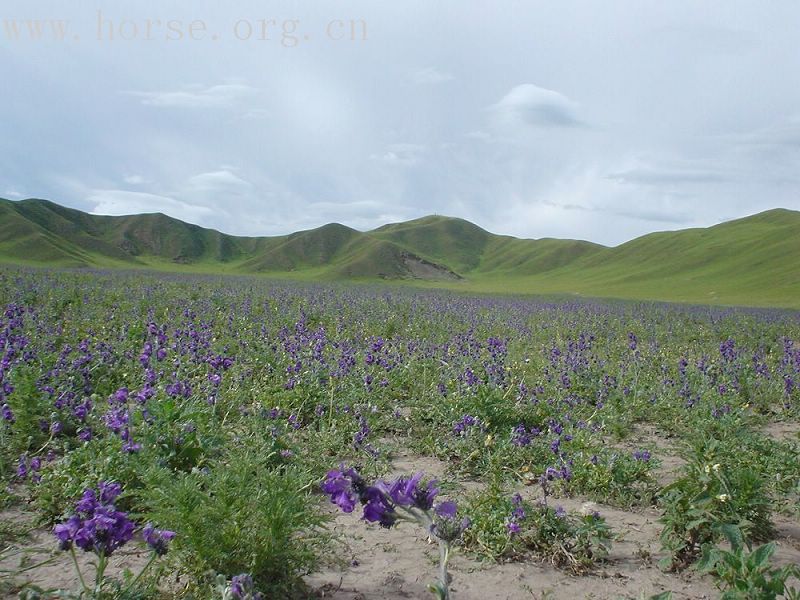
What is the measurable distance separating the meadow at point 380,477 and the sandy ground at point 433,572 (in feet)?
0.05

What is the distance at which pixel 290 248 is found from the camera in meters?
106

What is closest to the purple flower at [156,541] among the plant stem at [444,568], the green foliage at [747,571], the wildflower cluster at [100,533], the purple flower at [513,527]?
the wildflower cluster at [100,533]

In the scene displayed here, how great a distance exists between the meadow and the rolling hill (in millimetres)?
37927

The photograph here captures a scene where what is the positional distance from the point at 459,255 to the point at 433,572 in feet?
434

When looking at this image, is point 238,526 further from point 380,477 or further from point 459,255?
point 459,255

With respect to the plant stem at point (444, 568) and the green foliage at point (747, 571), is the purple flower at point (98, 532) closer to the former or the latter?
the plant stem at point (444, 568)

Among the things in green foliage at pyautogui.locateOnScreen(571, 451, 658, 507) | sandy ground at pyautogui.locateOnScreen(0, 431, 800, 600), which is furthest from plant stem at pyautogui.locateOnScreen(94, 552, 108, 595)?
green foliage at pyautogui.locateOnScreen(571, 451, 658, 507)

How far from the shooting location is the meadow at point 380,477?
109 inches

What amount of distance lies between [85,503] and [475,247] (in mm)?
143949

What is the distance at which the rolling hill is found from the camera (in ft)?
197

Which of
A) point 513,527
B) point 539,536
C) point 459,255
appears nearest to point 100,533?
point 513,527

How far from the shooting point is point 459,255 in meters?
134

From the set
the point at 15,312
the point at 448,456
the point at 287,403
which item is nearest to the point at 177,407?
the point at 287,403

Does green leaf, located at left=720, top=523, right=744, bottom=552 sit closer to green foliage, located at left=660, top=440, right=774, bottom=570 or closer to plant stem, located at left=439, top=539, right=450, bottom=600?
green foliage, located at left=660, top=440, right=774, bottom=570
